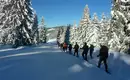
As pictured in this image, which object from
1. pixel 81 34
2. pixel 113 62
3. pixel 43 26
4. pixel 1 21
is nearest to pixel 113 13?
pixel 113 62

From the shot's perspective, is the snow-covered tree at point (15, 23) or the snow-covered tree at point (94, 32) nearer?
the snow-covered tree at point (15, 23)

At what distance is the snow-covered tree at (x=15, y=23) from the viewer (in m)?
40.7

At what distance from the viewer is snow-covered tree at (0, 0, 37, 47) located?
4072 centimetres

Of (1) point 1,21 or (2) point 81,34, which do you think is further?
(2) point 81,34

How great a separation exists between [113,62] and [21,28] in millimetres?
25321

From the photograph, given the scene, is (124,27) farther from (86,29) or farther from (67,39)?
(67,39)

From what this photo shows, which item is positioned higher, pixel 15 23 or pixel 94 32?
pixel 15 23

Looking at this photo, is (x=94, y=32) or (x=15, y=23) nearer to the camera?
(x=15, y=23)

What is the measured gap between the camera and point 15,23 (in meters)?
41.7

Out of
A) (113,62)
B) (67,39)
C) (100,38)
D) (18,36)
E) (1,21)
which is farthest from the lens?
(67,39)

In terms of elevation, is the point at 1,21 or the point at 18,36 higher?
the point at 1,21

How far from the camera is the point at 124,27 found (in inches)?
1148

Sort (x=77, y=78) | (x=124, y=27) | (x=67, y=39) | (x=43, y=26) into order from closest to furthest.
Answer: (x=77, y=78), (x=124, y=27), (x=43, y=26), (x=67, y=39)

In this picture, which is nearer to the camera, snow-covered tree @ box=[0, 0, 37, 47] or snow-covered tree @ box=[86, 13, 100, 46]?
snow-covered tree @ box=[0, 0, 37, 47]
